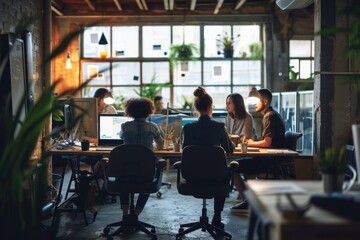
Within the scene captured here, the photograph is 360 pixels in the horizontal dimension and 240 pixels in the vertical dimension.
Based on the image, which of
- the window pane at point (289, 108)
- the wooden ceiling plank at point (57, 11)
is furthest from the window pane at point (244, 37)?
the wooden ceiling plank at point (57, 11)

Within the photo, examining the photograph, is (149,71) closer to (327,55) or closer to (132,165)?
(327,55)

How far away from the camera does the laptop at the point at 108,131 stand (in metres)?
5.52

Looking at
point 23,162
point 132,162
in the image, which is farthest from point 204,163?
point 23,162

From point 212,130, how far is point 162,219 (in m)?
1.34

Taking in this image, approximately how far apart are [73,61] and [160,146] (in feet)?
17.5

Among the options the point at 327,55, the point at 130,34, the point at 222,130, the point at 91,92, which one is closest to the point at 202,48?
the point at 130,34

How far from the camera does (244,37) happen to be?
989cm

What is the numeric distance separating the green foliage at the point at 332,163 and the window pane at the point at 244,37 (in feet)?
24.5

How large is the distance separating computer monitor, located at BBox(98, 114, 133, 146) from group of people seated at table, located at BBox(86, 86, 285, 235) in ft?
2.10

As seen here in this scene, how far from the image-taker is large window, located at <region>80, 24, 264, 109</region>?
989cm

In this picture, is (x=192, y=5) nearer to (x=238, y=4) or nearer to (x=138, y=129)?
(x=238, y=4)

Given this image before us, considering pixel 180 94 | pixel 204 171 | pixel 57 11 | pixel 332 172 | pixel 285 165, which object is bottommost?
pixel 285 165

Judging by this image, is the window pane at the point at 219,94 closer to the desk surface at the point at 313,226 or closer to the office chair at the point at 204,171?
the office chair at the point at 204,171

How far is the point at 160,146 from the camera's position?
16.8 ft
